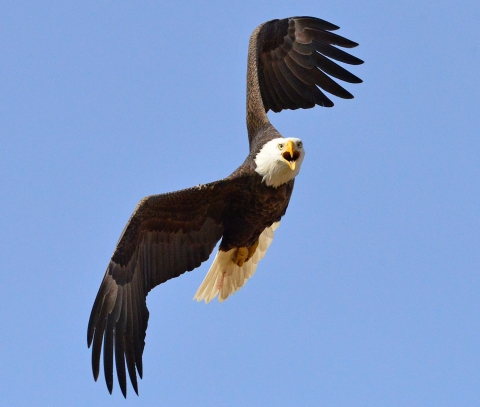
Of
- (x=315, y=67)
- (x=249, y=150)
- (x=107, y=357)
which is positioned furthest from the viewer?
(x=315, y=67)

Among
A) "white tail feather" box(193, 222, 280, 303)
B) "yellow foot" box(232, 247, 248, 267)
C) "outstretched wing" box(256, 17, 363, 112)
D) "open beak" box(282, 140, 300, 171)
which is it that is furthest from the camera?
"outstretched wing" box(256, 17, 363, 112)

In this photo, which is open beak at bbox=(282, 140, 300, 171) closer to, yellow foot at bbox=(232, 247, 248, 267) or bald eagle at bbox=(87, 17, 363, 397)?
bald eagle at bbox=(87, 17, 363, 397)

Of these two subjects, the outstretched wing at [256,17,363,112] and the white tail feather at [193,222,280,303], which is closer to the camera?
the white tail feather at [193,222,280,303]

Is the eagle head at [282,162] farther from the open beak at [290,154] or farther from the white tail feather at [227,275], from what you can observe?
the white tail feather at [227,275]

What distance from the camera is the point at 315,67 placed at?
12.2 meters

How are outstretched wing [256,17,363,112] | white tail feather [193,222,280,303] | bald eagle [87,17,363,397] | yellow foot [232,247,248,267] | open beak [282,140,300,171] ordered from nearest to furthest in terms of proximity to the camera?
open beak [282,140,300,171] < bald eagle [87,17,363,397] < yellow foot [232,247,248,267] < white tail feather [193,222,280,303] < outstretched wing [256,17,363,112]

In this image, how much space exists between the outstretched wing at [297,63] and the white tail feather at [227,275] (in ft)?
5.09

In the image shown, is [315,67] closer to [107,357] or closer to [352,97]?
[352,97]

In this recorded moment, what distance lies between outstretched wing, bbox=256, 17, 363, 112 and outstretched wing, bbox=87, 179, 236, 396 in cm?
203

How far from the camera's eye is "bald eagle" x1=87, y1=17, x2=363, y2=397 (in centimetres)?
1048

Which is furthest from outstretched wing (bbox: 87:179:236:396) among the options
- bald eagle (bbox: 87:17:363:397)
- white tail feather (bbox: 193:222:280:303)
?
white tail feather (bbox: 193:222:280:303)

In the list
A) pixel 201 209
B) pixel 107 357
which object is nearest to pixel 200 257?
pixel 201 209

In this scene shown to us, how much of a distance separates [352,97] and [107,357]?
366 centimetres

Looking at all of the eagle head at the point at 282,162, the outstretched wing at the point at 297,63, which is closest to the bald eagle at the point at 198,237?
the eagle head at the point at 282,162
